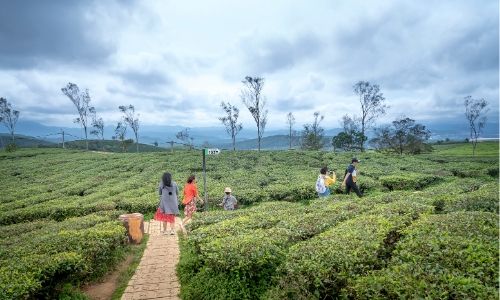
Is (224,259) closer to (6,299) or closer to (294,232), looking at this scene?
(294,232)

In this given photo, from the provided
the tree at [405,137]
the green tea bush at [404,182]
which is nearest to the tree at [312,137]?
the tree at [405,137]

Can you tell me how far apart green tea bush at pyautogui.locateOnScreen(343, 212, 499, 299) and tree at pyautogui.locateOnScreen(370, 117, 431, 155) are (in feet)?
188

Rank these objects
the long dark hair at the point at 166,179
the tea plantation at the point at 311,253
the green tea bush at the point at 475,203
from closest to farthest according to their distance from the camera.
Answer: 1. the tea plantation at the point at 311,253
2. the green tea bush at the point at 475,203
3. the long dark hair at the point at 166,179

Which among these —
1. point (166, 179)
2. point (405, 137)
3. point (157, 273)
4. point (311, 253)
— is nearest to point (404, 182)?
point (166, 179)

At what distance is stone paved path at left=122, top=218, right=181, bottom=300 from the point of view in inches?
323

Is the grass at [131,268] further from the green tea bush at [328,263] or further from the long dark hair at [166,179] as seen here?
→ the green tea bush at [328,263]

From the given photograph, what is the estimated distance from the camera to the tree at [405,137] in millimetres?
64875

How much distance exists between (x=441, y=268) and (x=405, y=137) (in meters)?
66.7

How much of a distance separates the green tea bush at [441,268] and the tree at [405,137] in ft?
188

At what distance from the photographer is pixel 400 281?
516 centimetres

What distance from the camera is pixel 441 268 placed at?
5508 millimetres

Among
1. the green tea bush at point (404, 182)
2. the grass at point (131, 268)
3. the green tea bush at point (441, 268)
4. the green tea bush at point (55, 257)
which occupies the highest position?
the green tea bush at point (441, 268)

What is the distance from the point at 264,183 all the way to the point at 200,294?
53.5 ft

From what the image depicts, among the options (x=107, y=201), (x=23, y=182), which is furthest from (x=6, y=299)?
(x=23, y=182)
